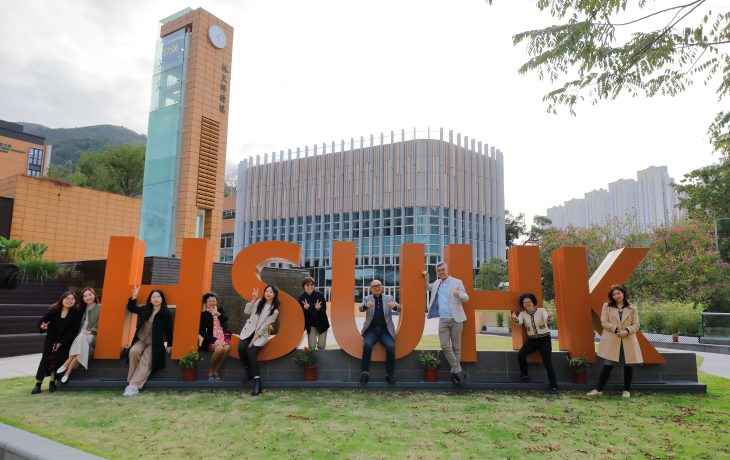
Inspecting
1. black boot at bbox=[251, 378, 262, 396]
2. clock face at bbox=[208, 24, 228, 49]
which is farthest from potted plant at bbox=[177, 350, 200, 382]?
clock face at bbox=[208, 24, 228, 49]

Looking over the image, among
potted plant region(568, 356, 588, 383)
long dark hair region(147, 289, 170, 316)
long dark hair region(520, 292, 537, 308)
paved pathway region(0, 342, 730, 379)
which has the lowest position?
paved pathway region(0, 342, 730, 379)

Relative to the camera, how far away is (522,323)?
7332 millimetres

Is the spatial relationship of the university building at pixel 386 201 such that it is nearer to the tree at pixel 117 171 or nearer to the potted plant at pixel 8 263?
the tree at pixel 117 171

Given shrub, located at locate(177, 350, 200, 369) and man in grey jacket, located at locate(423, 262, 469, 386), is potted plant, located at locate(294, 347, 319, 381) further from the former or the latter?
man in grey jacket, located at locate(423, 262, 469, 386)

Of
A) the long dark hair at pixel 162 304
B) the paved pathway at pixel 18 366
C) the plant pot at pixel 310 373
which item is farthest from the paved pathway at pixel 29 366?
the plant pot at pixel 310 373

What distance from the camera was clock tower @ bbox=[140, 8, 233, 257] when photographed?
15.1 meters

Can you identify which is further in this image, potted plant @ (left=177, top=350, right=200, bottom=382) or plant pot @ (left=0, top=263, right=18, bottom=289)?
plant pot @ (left=0, top=263, right=18, bottom=289)

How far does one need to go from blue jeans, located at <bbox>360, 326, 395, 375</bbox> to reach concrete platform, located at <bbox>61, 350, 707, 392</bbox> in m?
0.26

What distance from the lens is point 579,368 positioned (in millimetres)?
7324

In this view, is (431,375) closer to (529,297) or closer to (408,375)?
(408,375)

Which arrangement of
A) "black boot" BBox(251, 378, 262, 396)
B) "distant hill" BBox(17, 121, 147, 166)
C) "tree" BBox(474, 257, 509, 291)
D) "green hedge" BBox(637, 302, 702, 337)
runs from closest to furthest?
1. "black boot" BBox(251, 378, 262, 396)
2. "green hedge" BBox(637, 302, 702, 337)
3. "tree" BBox(474, 257, 509, 291)
4. "distant hill" BBox(17, 121, 147, 166)

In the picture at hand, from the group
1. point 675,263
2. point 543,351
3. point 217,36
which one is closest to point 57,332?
point 543,351

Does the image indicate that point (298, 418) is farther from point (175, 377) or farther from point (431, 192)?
point (431, 192)

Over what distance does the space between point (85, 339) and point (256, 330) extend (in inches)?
112
